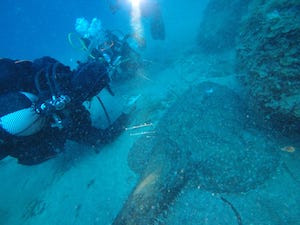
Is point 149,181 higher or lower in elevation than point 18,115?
lower

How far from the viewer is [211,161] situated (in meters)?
2.72

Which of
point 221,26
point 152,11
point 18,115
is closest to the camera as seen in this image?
point 18,115

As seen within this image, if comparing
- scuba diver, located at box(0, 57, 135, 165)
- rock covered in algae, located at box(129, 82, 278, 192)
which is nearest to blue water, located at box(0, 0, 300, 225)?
rock covered in algae, located at box(129, 82, 278, 192)

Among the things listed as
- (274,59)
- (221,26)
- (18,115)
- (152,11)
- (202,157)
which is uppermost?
(152,11)

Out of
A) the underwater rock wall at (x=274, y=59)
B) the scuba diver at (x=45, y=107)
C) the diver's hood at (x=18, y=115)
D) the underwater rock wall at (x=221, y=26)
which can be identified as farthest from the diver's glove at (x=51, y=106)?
the underwater rock wall at (x=221, y=26)

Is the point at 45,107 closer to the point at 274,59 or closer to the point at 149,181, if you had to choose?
the point at 149,181

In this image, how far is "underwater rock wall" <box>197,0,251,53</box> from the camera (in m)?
7.82

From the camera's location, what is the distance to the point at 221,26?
8.45 metres

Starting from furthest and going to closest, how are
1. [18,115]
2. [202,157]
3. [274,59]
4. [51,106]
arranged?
[51,106] → [18,115] → [202,157] → [274,59]

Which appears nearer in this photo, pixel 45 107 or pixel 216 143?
pixel 216 143

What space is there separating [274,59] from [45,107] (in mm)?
3310

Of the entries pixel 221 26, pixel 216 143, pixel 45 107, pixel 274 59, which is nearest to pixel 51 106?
pixel 45 107

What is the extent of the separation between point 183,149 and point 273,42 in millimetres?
1874

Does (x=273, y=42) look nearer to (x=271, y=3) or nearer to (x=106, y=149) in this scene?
(x=271, y=3)
